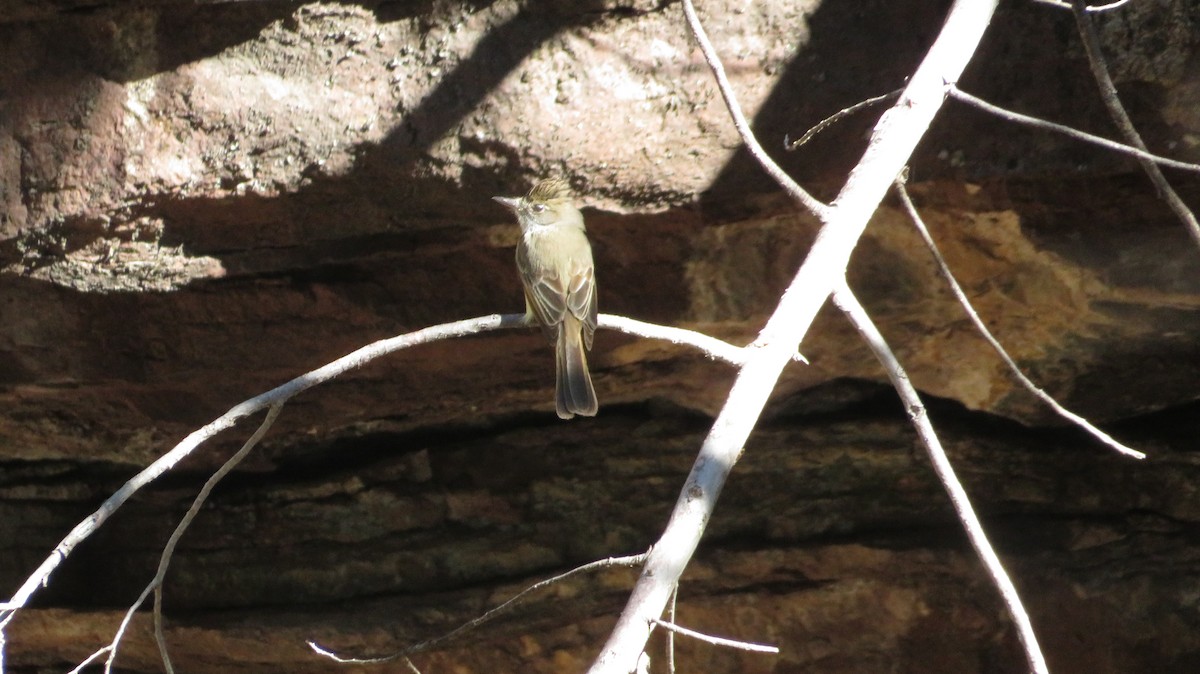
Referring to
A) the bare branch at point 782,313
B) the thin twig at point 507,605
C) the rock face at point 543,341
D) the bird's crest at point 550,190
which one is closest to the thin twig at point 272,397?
the bare branch at point 782,313

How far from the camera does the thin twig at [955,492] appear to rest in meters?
2.44

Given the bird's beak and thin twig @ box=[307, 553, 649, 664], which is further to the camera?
the bird's beak

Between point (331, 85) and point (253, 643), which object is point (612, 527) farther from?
point (331, 85)

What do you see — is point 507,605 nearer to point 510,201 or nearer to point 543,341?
point 510,201

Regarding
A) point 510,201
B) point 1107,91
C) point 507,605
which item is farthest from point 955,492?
point 510,201

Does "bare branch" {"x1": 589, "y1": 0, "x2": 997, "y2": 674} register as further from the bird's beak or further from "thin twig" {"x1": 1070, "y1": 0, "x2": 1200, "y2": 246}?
the bird's beak

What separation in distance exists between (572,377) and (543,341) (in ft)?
1.09

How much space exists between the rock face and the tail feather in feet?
0.66

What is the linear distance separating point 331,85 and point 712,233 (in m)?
1.30

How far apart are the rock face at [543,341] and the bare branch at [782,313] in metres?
0.73

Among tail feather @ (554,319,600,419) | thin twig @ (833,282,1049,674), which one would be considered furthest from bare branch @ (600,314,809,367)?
tail feather @ (554,319,600,419)

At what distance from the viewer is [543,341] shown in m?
4.25

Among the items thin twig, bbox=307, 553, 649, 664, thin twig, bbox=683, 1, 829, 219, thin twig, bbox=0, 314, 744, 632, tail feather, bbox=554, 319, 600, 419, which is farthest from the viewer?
tail feather, bbox=554, 319, 600, 419

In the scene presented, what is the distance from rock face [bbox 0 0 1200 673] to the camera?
368cm
